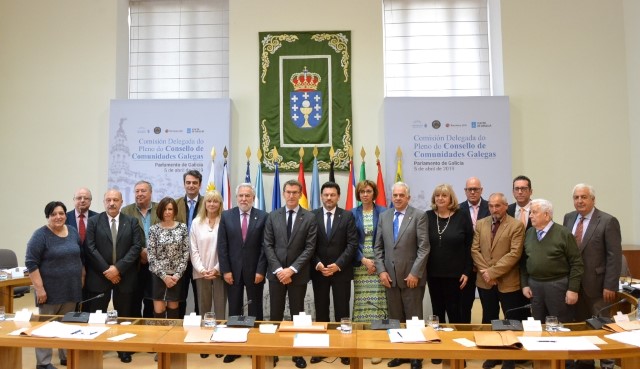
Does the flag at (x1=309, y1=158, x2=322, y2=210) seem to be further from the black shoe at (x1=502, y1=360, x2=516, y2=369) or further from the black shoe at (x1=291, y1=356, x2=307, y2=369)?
the black shoe at (x1=502, y1=360, x2=516, y2=369)

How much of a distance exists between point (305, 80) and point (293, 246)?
10.9ft

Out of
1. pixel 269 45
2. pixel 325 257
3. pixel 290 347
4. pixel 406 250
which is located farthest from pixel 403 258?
pixel 269 45

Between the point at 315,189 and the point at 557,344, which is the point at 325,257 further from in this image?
the point at 315,189

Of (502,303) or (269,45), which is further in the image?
(269,45)

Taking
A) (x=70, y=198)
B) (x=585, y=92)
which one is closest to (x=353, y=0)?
(x=585, y=92)

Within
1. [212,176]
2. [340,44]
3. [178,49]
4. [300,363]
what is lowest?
[300,363]

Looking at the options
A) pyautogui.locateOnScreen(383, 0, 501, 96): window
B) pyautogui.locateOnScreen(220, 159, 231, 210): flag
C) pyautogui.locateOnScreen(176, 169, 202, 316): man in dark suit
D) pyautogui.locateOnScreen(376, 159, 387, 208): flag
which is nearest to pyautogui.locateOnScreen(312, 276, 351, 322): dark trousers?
pyautogui.locateOnScreen(176, 169, 202, 316): man in dark suit

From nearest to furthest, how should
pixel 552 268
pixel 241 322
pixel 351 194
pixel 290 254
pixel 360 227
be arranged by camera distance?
pixel 241 322, pixel 552 268, pixel 290 254, pixel 360 227, pixel 351 194

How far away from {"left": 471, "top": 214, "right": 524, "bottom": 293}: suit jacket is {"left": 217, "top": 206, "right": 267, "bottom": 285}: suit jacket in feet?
5.29

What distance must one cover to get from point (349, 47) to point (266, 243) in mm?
3605

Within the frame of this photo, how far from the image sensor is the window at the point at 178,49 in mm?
7301

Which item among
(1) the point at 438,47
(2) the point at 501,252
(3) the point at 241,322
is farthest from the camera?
(1) the point at 438,47

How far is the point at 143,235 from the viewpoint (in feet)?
14.3

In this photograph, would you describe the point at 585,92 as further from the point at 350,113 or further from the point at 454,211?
the point at 454,211
